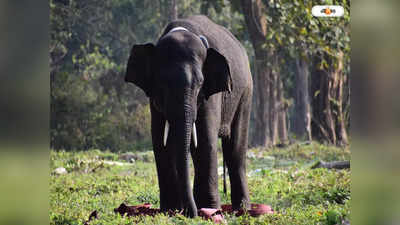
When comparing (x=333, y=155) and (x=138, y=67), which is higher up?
(x=138, y=67)

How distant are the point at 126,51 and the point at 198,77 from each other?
2.47 m

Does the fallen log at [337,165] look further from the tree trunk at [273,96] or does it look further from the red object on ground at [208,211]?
the tree trunk at [273,96]

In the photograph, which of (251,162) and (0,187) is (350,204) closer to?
(251,162)

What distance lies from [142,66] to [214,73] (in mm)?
563

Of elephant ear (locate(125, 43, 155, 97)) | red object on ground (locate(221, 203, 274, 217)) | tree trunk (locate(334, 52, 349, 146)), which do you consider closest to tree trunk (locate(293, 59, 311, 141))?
tree trunk (locate(334, 52, 349, 146))

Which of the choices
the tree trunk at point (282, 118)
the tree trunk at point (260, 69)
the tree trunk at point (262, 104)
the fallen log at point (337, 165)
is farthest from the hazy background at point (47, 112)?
the tree trunk at point (262, 104)

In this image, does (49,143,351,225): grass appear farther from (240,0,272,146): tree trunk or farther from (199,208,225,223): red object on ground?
(240,0,272,146): tree trunk

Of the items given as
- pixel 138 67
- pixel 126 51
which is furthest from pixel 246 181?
pixel 126 51

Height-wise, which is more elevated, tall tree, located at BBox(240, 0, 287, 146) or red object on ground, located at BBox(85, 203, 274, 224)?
tall tree, located at BBox(240, 0, 287, 146)

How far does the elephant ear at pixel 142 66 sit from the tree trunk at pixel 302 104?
2075 millimetres

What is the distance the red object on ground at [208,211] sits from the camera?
5.84 m

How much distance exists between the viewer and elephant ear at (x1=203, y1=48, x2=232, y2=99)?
19.4 ft

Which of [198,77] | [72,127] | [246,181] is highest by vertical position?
[198,77]

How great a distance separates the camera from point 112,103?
8281 millimetres
